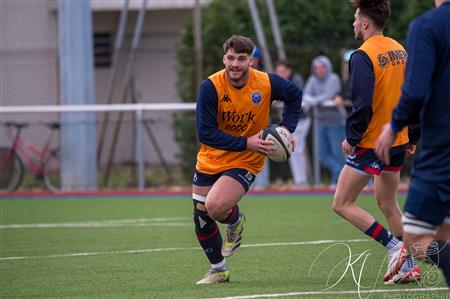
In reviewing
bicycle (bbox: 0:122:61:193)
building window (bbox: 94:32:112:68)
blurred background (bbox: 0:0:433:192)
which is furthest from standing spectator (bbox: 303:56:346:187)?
building window (bbox: 94:32:112:68)

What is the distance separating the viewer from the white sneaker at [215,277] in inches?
293

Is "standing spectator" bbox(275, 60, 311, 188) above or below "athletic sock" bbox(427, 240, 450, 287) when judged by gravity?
below

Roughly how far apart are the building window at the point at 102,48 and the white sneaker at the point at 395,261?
16.9m

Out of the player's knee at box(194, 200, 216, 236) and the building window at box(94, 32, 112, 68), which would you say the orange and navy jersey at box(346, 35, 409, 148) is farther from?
the building window at box(94, 32, 112, 68)

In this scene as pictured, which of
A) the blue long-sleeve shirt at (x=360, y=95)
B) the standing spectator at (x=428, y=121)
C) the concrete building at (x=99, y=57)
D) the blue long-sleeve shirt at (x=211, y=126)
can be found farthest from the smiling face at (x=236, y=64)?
the concrete building at (x=99, y=57)

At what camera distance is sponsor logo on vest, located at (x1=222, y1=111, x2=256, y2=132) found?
7523 millimetres

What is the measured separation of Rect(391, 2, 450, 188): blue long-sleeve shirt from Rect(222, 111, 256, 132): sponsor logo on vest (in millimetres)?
2489

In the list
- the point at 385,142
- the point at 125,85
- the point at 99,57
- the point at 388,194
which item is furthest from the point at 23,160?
the point at 385,142

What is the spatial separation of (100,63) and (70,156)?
670 centimetres

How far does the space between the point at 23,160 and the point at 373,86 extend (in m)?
10.8

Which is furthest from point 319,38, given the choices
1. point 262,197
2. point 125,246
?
point 125,246

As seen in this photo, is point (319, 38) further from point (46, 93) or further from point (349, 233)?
point (349, 233)

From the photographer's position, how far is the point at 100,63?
919 inches

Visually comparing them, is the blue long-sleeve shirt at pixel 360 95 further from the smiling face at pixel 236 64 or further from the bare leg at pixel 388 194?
the smiling face at pixel 236 64
